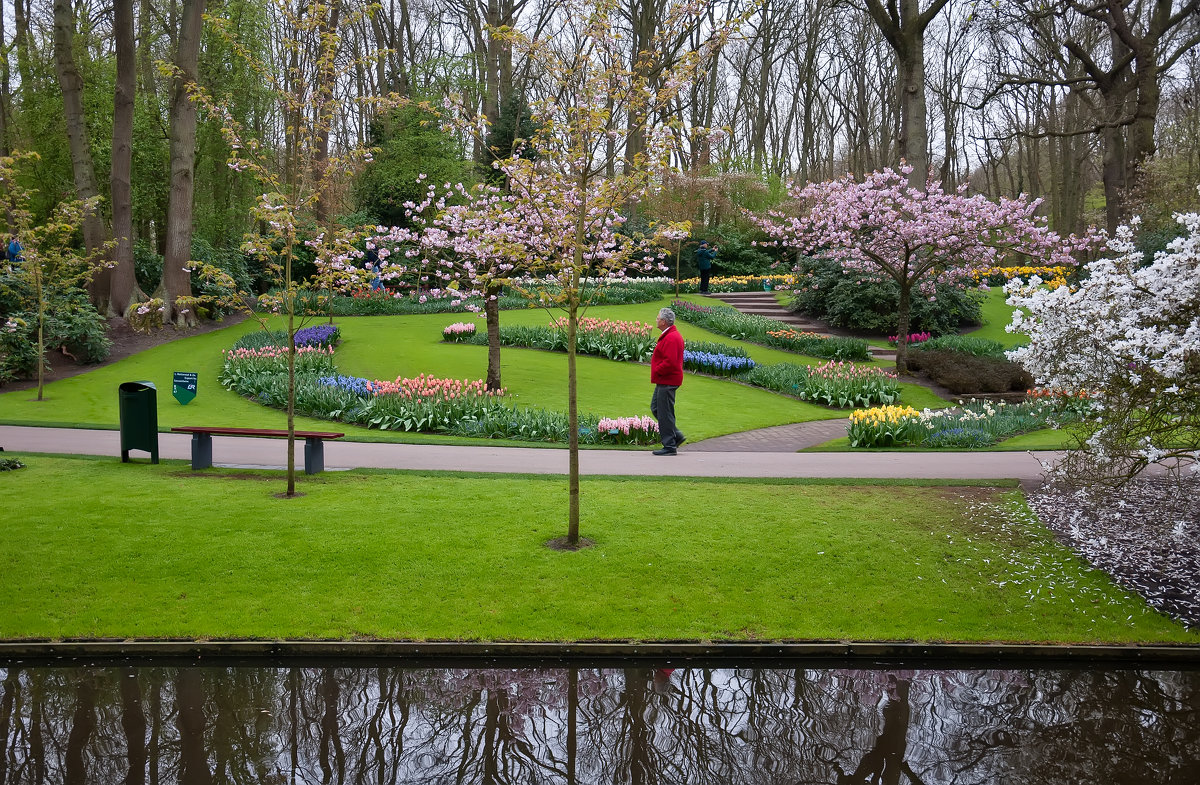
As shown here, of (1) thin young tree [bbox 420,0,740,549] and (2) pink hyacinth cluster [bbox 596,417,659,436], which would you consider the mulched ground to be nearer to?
(1) thin young tree [bbox 420,0,740,549]

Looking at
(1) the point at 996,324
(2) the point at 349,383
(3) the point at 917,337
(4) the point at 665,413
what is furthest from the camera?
(1) the point at 996,324

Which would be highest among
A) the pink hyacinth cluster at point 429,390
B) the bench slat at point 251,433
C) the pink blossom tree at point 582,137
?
the pink blossom tree at point 582,137

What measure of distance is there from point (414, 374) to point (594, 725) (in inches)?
472

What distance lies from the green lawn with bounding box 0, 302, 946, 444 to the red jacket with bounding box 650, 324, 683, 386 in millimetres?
1882

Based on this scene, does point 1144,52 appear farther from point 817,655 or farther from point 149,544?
point 149,544

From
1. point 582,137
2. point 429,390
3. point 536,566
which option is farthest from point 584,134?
point 429,390

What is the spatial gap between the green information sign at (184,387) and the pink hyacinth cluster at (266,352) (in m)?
1.96

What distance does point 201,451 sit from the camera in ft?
30.9

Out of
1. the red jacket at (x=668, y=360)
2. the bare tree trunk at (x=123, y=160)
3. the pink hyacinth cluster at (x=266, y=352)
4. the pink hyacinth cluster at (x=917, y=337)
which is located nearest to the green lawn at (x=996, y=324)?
the pink hyacinth cluster at (x=917, y=337)

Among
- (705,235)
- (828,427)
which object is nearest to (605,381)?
(828,427)

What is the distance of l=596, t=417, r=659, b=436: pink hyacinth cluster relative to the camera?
1150 centimetres

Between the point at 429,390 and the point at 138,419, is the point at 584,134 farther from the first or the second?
the point at 429,390

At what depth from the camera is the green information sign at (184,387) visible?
43.1 feet

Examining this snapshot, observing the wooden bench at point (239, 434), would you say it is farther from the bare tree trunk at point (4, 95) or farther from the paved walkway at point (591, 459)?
the bare tree trunk at point (4, 95)
